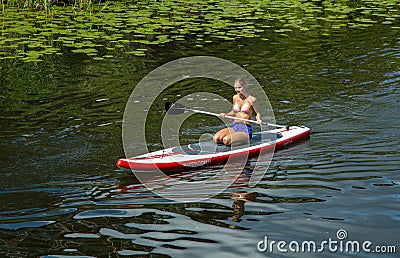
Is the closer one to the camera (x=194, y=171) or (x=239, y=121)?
(x=194, y=171)

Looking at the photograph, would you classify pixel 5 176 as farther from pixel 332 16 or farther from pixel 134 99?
pixel 332 16

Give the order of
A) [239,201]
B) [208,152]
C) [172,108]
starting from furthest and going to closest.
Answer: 1. [172,108]
2. [208,152]
3. [239,201]

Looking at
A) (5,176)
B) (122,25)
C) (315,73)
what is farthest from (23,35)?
(5,176)

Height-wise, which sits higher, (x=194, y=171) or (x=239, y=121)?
(x=239, y=121)

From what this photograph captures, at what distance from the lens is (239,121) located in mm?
9719

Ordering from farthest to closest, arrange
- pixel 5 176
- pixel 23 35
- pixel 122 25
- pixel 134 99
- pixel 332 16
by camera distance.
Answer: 1. pixel 332 16
2. pixel 122 25
3. pixel 23 35
4. pixel 134 99
5. pixel 5 176

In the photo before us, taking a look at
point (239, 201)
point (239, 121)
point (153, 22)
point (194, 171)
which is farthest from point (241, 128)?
point (153, 22)

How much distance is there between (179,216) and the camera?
7016 millimetres

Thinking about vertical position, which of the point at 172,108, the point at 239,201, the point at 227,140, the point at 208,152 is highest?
the point at 172,108

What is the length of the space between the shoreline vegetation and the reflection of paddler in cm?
706

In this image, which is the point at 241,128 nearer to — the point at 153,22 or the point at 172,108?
the point at 172,108

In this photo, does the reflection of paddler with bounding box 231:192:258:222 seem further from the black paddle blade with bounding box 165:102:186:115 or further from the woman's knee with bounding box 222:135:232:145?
the black paddle blade with bounding box 165:102:186:115

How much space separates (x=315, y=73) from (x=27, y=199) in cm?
792

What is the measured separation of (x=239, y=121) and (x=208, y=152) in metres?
0.87
